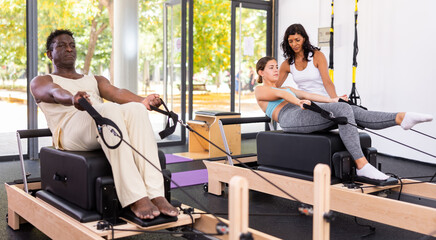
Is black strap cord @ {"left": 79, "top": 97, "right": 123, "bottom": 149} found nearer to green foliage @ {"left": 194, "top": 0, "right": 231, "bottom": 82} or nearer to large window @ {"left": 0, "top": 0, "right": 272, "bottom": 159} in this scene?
large window @ {"left": 0, "top": 0, "right": 272, "bottom": 159}

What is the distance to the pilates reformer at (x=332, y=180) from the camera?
7.05 ft

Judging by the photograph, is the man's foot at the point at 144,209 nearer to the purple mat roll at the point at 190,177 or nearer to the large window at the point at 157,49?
the purple mat roll at the point at 190,177

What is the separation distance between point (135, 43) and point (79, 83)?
298cm

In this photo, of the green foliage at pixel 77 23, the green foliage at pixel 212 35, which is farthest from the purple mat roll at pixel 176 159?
the green foliage at pixel 212 35

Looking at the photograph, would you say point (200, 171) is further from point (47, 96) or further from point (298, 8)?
point (298, 8)

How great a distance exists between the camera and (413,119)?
8.35 ft

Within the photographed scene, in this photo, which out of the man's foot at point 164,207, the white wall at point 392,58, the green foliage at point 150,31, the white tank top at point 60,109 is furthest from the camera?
the green foliage at point 150,31

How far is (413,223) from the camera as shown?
2.09m

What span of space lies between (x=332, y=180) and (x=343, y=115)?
1.25 feet

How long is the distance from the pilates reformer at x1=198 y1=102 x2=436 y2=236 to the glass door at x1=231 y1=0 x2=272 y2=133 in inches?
115

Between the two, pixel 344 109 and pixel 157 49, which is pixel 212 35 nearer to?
pixel 157 49

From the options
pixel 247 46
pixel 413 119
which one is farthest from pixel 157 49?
pixel 413 119

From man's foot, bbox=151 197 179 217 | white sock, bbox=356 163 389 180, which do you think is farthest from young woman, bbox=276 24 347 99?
man's foot, bbox=151 197 179 217

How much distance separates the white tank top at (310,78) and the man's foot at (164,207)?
64.4 inches
